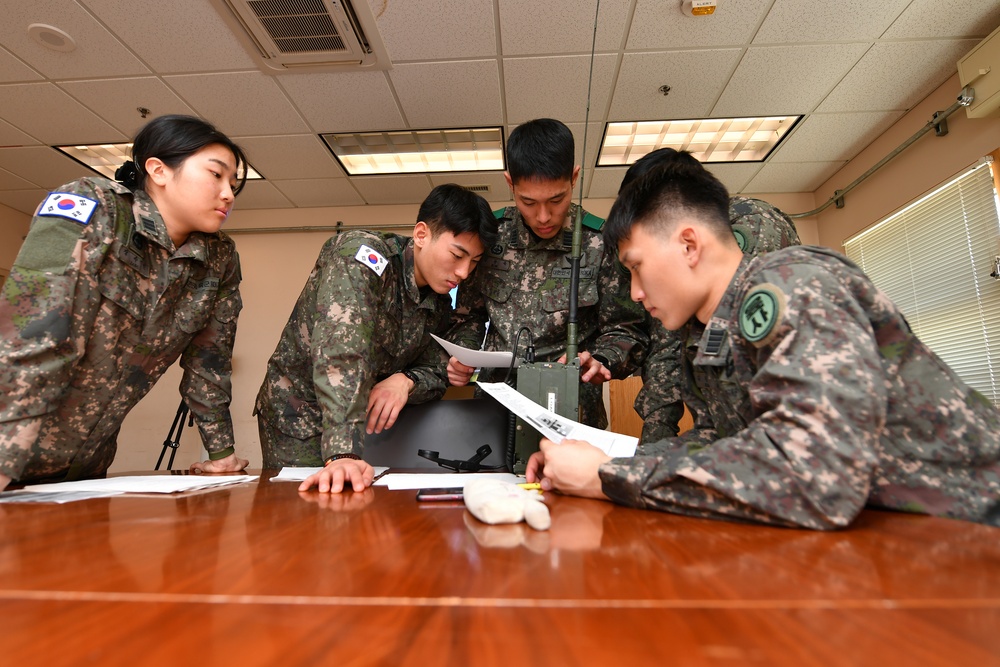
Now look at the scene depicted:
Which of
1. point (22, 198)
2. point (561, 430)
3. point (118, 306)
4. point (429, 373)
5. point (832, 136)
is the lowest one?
point (561, 430)

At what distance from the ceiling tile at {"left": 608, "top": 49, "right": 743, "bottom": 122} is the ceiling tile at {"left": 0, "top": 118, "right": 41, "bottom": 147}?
4020 millimetres

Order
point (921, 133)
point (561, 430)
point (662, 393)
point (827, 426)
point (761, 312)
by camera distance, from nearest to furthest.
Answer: point (827, 426) < point (761, 312) < point (561, 430) < point (662, 393) < point (921, 133)

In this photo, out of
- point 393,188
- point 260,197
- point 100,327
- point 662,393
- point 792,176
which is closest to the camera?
point 100,327

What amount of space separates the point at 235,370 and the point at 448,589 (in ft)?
16.8

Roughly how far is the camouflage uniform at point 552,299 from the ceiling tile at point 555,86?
1510 millimetres

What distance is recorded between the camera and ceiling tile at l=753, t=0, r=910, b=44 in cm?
262

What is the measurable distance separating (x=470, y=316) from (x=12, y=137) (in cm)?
391

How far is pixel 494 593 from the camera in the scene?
381 millimetres

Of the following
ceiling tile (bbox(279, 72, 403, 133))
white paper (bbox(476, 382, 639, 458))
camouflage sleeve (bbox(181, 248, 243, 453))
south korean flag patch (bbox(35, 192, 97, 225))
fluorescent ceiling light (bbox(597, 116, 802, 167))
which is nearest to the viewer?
white paper (bbox(476, 382, 639, 458))

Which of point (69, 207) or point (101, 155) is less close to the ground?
point (101, 155)

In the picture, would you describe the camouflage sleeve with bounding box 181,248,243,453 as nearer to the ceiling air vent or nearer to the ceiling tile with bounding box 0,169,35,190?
the ceiling air vent

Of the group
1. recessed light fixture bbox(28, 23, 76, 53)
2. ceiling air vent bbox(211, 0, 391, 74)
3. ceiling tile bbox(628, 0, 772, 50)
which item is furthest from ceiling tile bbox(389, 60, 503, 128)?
recessed light fixture bbox(28, 23, 76, 53)

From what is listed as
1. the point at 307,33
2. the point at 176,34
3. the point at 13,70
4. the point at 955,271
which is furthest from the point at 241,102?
the point at 955,271

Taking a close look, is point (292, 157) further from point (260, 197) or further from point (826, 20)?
point (826, 20)
